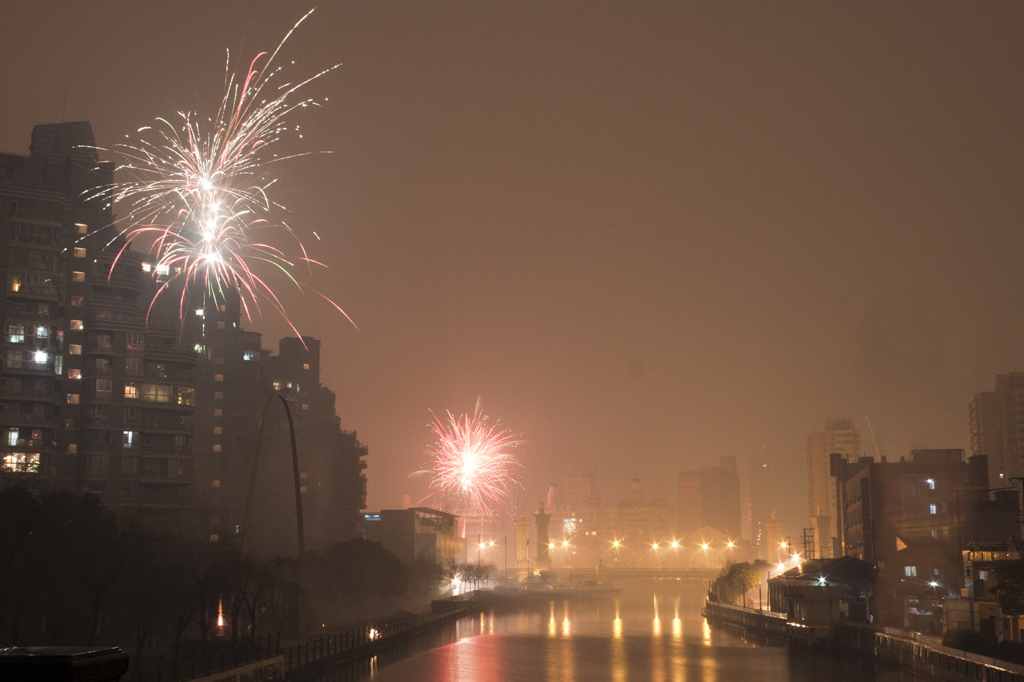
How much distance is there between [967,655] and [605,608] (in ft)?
369

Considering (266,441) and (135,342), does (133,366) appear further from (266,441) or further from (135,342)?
(266,441)

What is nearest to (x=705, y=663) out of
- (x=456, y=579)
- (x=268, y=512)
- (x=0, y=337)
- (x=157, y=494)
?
(x=157, y=494)

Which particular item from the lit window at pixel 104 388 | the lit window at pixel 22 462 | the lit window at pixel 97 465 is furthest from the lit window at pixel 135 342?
the lit window at pixel 22 462

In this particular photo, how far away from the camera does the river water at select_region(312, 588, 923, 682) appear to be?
71.4 m

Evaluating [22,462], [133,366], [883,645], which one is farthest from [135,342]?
[883,645]

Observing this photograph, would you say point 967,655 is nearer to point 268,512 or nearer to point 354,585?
point 354,585

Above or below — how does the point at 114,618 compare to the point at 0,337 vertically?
below

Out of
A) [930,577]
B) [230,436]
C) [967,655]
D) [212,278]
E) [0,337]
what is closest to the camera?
[967,655]

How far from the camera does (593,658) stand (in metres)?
86.8

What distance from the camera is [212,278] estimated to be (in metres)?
180

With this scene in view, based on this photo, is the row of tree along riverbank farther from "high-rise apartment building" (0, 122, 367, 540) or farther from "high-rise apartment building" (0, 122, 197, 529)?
"high-rise apartment building" (0, 122, 197, 529)

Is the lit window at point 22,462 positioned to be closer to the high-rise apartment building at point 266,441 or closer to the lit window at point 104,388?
the lit window at point 104,388

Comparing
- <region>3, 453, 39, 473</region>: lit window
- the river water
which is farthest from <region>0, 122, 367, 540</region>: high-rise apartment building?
the river water

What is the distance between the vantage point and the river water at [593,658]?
7144cm
